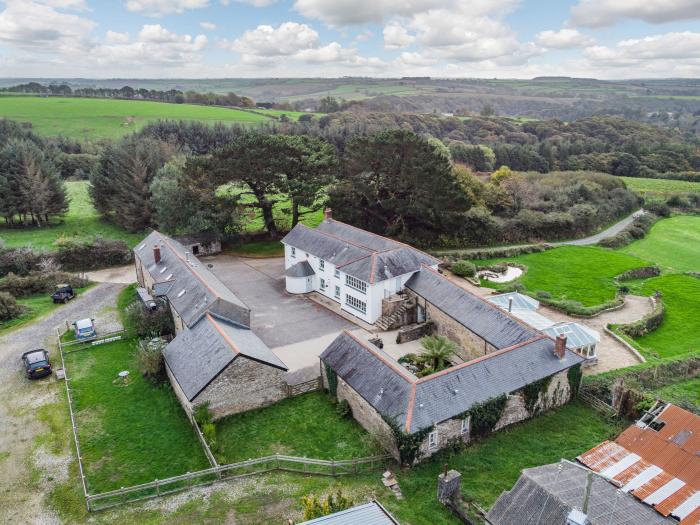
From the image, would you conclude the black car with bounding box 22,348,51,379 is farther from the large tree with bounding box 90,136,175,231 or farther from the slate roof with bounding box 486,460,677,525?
the large tree with bounding box 90,136,175,231

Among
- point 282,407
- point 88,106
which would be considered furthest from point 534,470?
point 88,106

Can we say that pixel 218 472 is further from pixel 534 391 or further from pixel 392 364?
pixel 534 391

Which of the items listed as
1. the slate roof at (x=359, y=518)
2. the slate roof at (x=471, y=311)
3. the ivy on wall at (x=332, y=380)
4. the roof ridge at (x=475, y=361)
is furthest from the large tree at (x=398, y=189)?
the slate roof at (x=359, y=518)

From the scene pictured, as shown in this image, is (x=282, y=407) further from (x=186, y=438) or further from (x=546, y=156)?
(x=546, y=156)

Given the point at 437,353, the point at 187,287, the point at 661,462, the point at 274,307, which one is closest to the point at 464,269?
the point at 274,307

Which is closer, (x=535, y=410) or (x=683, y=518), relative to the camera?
(x=683, y=518)

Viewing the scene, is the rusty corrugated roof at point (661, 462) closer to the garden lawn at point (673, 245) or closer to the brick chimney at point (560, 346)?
the brick chimney at point (560, 346)

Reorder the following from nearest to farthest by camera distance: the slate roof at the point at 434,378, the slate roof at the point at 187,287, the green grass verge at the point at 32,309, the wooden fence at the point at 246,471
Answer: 1. the wooden fence at the point at 246,471
2. the slate roof at the point at 434,378
3. the slate roof at the point at 187,287
4. the green grass verge at the point at 32,309
